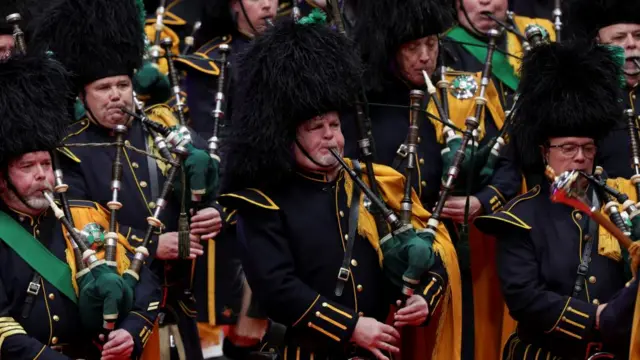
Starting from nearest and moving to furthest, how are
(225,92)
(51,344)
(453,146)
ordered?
(51,344)
(453,146)
(225,92)

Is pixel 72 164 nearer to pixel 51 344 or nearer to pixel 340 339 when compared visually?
pixel 51 344

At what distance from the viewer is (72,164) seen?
831 centimetres

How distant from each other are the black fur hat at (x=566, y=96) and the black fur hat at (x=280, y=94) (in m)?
0.99

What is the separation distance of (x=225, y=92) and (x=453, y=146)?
1.45 metres

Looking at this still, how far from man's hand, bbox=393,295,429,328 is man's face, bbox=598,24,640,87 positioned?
7.22 ft

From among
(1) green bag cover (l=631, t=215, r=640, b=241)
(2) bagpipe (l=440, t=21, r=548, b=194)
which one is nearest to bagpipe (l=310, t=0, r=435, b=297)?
(2) bagpipe (l=440, t=21, r=548, b=194)

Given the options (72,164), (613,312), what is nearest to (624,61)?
(613,312)

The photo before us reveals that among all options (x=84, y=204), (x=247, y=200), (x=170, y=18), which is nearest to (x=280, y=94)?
(x=247, y=200)

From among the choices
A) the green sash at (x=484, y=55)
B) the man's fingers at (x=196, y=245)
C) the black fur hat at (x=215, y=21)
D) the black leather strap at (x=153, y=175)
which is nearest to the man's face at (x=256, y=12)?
the black fur hat at (x=215, y=21)

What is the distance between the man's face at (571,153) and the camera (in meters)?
7.98

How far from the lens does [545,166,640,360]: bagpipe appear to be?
696 centimetres

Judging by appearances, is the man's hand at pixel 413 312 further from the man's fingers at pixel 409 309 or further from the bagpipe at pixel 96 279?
the bagpipe at pixel 96 279

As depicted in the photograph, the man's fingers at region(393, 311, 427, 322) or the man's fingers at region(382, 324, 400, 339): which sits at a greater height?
the man's fingers at region(393, 311, 427, 322)

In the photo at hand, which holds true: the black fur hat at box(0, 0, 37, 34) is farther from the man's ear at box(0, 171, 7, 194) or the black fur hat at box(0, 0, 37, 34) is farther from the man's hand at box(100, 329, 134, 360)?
the man's hand at box(100, 329, 134, 360)
